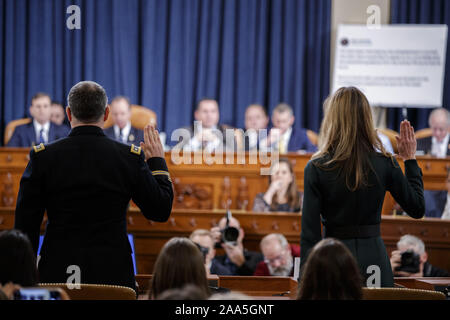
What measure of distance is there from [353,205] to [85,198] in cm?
94

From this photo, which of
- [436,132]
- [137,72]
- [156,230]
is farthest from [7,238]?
[137,72]

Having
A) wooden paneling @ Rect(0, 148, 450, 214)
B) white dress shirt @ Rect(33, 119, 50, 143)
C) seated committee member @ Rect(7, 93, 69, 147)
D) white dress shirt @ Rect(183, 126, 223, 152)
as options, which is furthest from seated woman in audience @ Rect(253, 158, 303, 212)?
white dress shirt @ Rect(33, 119, 50, 143)

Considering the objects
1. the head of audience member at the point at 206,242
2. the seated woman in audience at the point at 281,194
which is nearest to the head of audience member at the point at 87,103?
the head of audience member at the point at 206,242

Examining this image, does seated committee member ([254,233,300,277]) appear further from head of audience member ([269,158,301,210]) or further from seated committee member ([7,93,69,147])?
seated committee member ([7,93,69,147])

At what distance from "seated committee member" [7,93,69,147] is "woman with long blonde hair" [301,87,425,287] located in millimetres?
4713

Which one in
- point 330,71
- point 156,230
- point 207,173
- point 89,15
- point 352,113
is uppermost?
point 89,15

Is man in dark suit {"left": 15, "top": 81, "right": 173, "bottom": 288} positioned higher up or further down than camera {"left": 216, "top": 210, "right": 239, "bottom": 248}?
higher up

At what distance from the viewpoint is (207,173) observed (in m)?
5.57

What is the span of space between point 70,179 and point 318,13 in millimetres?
6757

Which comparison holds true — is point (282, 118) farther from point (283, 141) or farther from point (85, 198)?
point (85, 198)

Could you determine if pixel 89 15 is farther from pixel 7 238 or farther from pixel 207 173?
pixel 7 238

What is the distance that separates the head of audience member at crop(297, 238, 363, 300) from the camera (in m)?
1.66

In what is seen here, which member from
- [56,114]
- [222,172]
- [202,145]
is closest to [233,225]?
[222,172]

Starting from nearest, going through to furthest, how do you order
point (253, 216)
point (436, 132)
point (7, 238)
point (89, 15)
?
point (7, 238) → point (253, 216) → point (436, 132) → point (89, 15)
